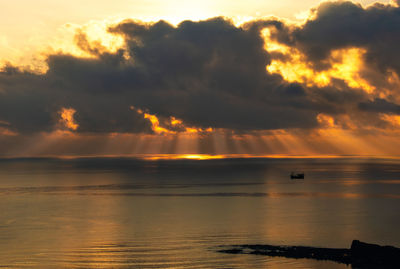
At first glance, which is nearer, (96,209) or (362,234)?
(362,234)

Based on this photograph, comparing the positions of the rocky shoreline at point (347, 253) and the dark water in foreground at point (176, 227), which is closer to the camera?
the rocky shoreline at point (347, 253)

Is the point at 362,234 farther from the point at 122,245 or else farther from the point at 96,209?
the point at 96,209

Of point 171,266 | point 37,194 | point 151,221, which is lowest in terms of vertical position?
point 171,266

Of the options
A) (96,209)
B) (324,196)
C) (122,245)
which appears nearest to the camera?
(122,245)

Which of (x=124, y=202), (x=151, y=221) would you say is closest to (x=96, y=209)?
(x=124, y=202)

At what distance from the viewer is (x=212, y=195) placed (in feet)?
487

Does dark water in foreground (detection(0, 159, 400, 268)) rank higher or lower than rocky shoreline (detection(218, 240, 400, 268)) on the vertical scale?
higher

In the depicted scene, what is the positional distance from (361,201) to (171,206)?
49701 mm

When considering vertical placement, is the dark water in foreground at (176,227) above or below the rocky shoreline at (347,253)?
above

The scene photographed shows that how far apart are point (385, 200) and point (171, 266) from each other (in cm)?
9224

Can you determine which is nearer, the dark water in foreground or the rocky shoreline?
the rocky shoreline

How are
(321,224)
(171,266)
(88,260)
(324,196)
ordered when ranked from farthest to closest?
1. (324,196)
2. (321,224)
3. (88,260)
4. (171,266)

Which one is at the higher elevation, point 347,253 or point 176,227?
point 176,227

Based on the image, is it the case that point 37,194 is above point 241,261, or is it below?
above
